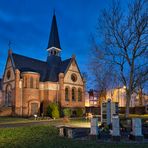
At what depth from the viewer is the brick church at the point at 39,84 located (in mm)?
43156

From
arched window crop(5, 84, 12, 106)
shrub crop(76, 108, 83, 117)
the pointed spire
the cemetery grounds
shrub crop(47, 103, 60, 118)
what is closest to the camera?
the cemetery grounds

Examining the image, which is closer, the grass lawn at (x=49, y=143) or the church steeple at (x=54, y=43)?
the grass lawn at (x=49, y=143)

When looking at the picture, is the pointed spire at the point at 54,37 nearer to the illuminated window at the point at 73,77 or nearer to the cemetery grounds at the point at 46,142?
the illuminated window at the point at 73,77

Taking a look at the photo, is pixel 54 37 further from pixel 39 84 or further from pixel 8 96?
pixel 8 96

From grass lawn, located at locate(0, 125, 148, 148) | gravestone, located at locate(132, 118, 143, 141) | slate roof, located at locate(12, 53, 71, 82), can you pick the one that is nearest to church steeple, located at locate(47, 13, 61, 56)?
slate roof, located at locate(12, 53, 71, 82)

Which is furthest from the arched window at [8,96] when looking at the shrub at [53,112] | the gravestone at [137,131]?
the gravestone at [137,131]

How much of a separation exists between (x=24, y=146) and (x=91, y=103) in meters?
71.8

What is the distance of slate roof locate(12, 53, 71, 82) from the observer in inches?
1800

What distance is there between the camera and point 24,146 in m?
10.5

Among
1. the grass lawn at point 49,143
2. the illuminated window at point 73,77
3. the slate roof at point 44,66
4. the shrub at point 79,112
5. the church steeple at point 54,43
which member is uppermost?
the church steeple at point 54,43

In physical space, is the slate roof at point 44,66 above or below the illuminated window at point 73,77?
above

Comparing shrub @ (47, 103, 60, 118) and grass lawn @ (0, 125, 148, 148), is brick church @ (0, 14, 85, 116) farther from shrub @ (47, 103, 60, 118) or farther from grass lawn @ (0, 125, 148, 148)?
grass lawn @ (0, 125, 148, 148)

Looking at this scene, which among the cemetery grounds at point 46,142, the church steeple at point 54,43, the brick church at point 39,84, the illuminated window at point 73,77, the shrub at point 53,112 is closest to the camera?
the cemetery grounds at point 46,142

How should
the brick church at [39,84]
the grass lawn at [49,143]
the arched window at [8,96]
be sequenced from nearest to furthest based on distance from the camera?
the grass lawn at [49,143] → the brick church at [39,84] → the arched window at [8,96]
